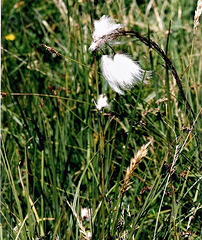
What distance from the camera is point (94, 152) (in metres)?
1.42

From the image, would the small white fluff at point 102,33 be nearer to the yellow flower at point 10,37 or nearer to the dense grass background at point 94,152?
the dense grass background at point 94,152

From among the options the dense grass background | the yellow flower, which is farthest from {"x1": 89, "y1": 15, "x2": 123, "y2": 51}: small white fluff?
the yellow flower

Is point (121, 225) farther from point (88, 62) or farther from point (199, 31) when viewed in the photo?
point (199, 31)

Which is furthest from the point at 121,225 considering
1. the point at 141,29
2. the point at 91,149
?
the point at 141,29

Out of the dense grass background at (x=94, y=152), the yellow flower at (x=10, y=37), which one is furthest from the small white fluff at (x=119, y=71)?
the yellow flower at (x=10, y=37)

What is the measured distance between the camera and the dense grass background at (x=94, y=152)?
1.16m

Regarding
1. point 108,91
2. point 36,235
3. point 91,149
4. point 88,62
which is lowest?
point 36,235

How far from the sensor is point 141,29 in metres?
2.50

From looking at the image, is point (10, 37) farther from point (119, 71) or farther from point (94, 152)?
point (119, 71)

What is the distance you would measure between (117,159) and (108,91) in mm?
422

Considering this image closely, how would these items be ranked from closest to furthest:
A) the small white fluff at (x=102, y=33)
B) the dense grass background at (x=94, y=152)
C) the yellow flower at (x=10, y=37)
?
the small white fluff at (x=102, y=33) < the dense grass background at (x=94, y=152) < the yellow flower at (x=10, y=37)

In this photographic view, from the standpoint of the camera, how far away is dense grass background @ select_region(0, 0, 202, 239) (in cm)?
116

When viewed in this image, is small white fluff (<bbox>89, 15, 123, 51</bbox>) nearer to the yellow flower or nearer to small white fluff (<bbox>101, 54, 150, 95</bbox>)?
small white fluff (<bbox>101, 54, 150, 95</bbox>)

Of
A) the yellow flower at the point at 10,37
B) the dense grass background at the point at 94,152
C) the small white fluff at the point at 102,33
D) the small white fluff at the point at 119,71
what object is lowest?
the dense grass background at the point at 94,152
